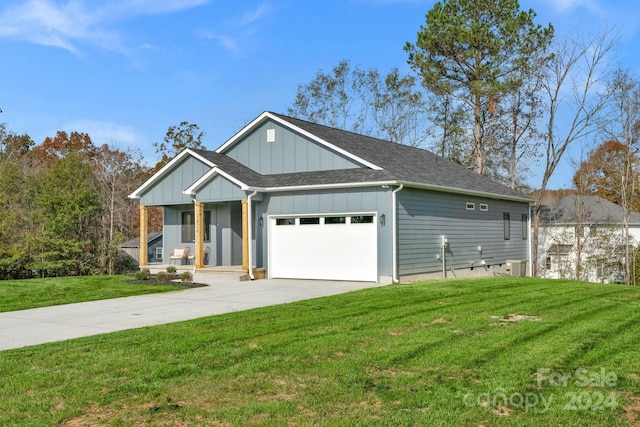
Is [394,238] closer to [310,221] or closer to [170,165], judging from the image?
[310,221]

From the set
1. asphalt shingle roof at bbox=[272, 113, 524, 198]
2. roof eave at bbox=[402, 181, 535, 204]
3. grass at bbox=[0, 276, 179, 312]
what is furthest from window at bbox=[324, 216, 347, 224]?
grass at bbox=[0, 276, 179, 312]

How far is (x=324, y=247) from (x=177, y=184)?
629cm

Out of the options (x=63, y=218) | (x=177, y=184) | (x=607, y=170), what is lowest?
(x=63, y=218)

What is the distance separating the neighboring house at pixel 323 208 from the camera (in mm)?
16672

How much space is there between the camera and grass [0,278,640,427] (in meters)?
4.66

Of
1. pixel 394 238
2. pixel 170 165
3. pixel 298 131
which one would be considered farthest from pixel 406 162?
pixel 170 165

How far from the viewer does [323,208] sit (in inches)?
683

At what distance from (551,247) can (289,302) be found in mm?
21135

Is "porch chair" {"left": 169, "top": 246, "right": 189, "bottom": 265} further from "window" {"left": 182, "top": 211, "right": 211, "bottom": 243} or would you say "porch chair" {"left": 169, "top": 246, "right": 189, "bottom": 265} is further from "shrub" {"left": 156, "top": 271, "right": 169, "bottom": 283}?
"shrub" {"left": 156, "top": 271, "right": 169, "bottom": 283}

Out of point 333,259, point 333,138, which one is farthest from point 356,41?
point 333,259

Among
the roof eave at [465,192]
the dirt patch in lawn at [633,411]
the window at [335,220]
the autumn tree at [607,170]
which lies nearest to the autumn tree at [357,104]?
the autumn tree at [607,170]

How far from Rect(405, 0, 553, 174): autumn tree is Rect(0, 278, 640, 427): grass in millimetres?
21582

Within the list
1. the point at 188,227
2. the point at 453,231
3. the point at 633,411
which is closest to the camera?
the point at 633,411

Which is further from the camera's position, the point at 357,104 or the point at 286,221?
the point at 357,104
